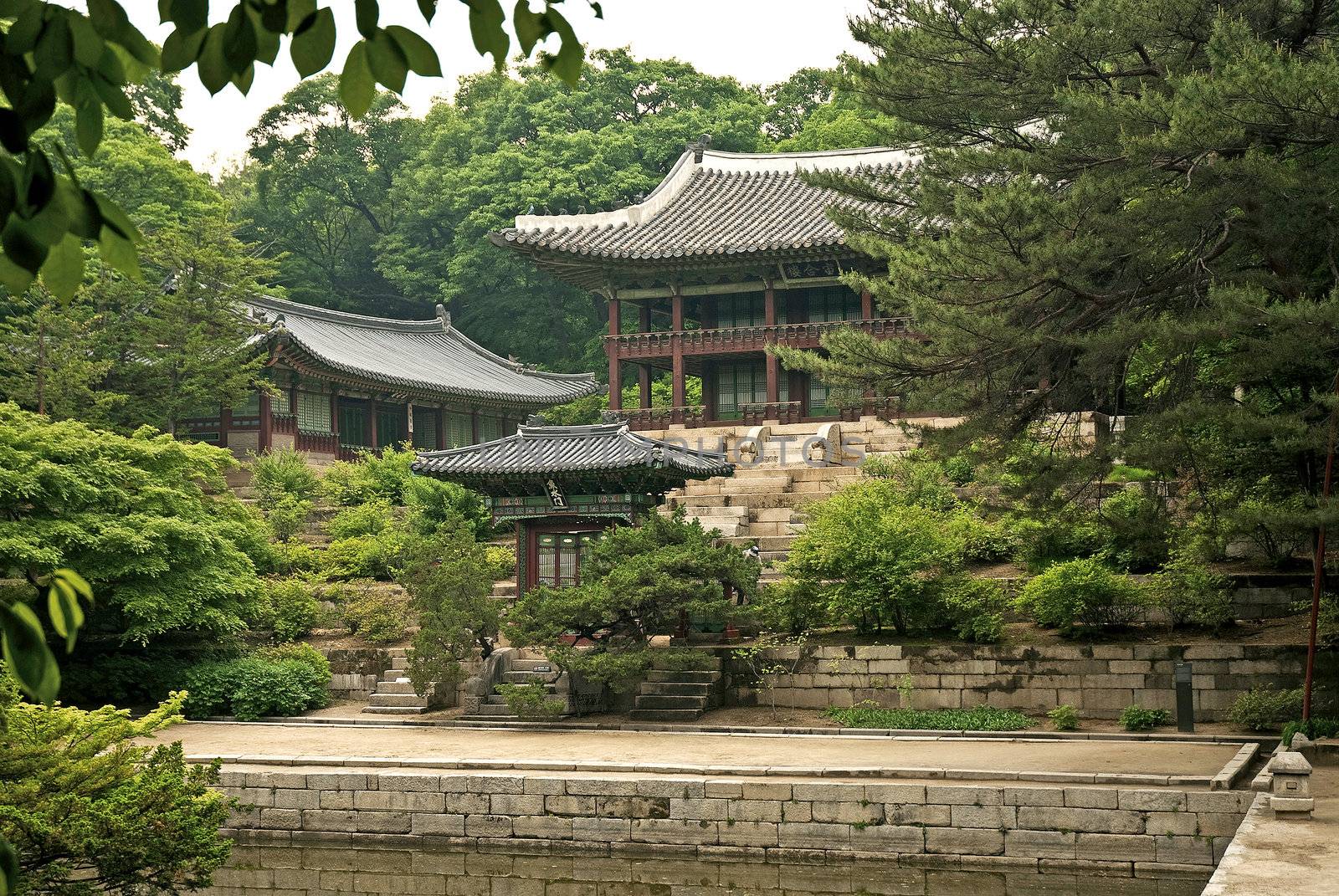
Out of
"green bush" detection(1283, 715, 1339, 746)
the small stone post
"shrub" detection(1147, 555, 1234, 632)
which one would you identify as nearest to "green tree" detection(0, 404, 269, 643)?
"shrub" detection(1147, 555, 1234, 632)

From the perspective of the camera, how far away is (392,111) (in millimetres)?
63562

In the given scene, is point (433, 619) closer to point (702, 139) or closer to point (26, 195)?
point (26, 195)

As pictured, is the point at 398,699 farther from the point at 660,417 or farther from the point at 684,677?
the point at 660,417

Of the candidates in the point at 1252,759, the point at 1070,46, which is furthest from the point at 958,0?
the point at 1252,759

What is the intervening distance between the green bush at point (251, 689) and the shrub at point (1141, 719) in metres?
12.1

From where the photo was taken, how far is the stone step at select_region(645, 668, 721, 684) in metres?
21.2

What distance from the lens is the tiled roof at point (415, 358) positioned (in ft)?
135

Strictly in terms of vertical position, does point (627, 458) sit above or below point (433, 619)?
above

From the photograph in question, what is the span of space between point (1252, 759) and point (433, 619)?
447 inches

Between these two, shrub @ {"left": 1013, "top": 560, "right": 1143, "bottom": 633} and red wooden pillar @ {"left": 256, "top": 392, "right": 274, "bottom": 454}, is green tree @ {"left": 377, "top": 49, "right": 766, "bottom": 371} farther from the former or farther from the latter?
shrub @ {"left": 1013, "top": 560, "right": 1143, "bottom": 633}

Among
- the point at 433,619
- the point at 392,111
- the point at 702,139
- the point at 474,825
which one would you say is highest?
the point at 392,111

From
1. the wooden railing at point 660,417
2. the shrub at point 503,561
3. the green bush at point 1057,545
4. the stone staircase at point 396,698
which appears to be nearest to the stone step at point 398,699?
the stone staircase at point 396,698

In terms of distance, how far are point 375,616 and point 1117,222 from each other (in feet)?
47.8

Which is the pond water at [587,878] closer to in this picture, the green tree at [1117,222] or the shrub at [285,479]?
the green tree at [1117,222]
